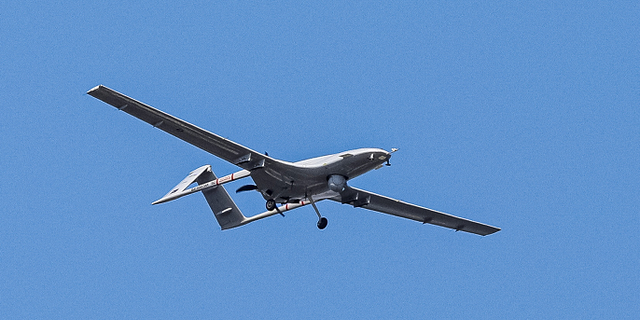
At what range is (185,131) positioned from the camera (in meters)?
42.6

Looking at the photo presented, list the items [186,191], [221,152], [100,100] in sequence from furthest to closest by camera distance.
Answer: [186,191], [221,152], [100,100]

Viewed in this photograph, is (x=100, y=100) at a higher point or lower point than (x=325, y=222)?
higher

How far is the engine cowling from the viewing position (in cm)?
4356

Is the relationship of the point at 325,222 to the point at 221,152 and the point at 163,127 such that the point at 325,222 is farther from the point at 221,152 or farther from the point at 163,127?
the point at 163,127

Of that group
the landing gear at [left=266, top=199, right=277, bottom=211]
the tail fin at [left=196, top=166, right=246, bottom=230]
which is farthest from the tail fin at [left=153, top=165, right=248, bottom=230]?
the landing gear at [left=266, top=199, right=277, bottom=211]

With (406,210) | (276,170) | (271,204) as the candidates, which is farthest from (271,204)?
(406,210)

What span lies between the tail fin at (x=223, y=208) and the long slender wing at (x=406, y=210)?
20.6 feet

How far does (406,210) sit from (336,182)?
868 centimetres

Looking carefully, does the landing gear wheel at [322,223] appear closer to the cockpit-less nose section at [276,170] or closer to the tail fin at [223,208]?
the cockpit-less nose section at [276,170]

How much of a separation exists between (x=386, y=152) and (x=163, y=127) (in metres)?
10.5

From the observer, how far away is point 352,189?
1901 inches

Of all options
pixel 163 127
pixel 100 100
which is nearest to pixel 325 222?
pixel 163 127

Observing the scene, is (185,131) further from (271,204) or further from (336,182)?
(336,182)

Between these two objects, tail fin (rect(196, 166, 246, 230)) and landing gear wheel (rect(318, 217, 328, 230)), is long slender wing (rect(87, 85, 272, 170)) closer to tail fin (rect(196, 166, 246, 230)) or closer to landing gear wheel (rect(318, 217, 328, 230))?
landing gear wheel (rect(318, 217, 328, 230))
